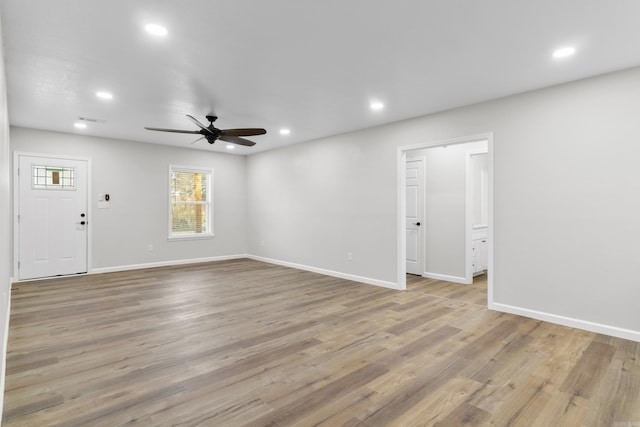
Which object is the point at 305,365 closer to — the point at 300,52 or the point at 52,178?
the point at 300,52

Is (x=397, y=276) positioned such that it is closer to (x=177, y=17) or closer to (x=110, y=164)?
(x=177, y=17)

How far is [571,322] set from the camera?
352cm

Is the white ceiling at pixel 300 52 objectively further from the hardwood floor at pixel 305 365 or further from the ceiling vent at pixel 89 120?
the hardwood floor at pixel 305 365

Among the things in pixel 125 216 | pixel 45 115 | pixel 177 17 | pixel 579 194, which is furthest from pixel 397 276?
pixel 45 115

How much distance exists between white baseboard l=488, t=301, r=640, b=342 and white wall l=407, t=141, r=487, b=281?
5.41 ft

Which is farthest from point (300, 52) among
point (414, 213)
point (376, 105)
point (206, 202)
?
point (206, 202)

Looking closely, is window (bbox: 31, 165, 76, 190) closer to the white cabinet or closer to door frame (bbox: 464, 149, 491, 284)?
door frame (bbox: 464, 149, 491, 284)

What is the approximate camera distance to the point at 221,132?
181 inches

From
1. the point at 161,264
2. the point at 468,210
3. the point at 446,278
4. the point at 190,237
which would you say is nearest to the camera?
the point at 468,210

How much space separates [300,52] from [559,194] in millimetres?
3058

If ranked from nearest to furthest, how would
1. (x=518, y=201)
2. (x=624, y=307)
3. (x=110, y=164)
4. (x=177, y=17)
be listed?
(x=177, y=17)
(x=624, y=307)
(x=518, y=201)
(x=110, y=164)

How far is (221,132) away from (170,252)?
3758mm

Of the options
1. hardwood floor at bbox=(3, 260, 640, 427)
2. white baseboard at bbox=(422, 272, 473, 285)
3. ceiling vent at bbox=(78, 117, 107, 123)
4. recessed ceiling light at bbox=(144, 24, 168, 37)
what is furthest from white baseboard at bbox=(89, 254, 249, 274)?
recessed ceiling light at bbox=(144, 24, 168, 37)

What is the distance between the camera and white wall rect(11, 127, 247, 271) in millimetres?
6129
